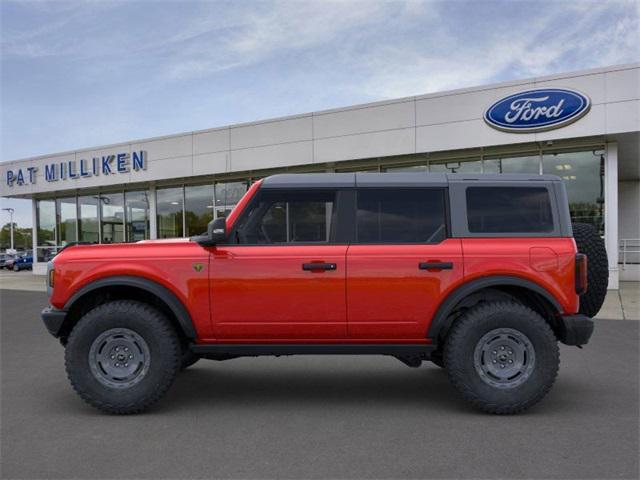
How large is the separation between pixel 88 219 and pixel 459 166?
53.9ft

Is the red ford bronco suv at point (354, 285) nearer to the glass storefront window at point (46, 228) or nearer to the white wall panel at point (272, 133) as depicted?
the white wall panel at point (272, 133)

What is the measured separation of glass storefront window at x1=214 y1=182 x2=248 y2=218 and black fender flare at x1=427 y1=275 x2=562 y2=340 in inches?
592

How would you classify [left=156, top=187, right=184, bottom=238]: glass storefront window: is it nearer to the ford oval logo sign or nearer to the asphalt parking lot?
the ford oval logo sign

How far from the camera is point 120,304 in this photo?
14.4 feet

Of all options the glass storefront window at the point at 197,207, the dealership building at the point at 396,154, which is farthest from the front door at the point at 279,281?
the glass storefront window at the point at 197,207

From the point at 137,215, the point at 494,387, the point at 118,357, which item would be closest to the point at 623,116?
the point at 494,387

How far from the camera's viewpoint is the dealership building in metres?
12.8

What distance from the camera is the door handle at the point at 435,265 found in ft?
13.9

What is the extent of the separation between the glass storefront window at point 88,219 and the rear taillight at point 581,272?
22.1m

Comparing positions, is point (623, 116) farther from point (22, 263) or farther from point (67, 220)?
point (22, 263)

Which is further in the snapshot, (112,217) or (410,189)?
(112,217)

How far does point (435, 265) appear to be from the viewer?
167 inches

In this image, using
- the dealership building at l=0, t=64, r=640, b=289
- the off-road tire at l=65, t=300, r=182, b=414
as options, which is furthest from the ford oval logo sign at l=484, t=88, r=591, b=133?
the off-road tire at l=65, t=300, r=182, b=414

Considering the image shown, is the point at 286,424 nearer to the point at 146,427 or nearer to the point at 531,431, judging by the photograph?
the point at 146,427
